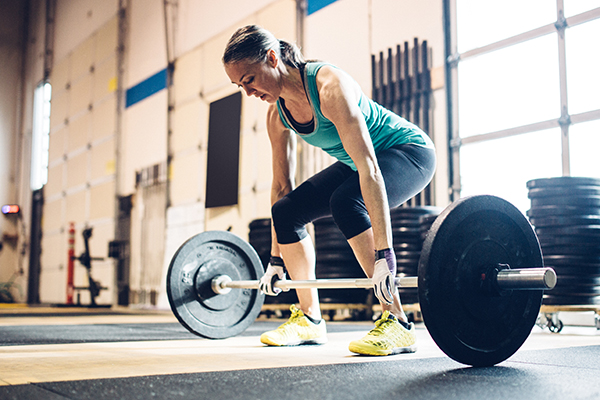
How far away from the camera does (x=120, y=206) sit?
368 inches

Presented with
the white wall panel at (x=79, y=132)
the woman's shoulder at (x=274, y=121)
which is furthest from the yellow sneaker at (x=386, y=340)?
the white wall panel at (x=79, y=132)

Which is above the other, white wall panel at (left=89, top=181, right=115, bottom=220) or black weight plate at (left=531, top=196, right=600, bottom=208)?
white wall panel at (left=89, top=181, right=115, bottom=220)

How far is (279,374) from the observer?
1552 mm

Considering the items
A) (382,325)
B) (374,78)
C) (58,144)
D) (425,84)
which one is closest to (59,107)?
(58,144)

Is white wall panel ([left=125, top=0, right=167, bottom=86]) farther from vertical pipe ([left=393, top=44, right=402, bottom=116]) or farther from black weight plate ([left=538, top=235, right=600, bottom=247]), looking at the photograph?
black weight plate ([left=538, top=235, right=600, bottom=247])

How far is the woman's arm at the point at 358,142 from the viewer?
174 centimetres

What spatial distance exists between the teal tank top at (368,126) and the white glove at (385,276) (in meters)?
0.47

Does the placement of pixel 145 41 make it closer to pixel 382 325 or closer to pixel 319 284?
pixel 319 284

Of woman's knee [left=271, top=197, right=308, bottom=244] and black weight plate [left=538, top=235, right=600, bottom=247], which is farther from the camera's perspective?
black weight plate [left=538, top=235, right=600, bottom=247]

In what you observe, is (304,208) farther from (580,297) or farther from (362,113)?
(580,297)

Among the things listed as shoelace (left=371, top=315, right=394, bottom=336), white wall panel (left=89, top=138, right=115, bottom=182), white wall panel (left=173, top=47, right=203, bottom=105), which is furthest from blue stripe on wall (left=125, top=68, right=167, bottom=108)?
shoelace (left=371, top=315, right=394, bottom=336)

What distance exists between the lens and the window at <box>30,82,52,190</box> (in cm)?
1219

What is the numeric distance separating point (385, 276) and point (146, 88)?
798 cm

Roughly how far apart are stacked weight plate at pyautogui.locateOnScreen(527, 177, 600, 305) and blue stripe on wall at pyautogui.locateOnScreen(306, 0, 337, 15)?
3.35 m
